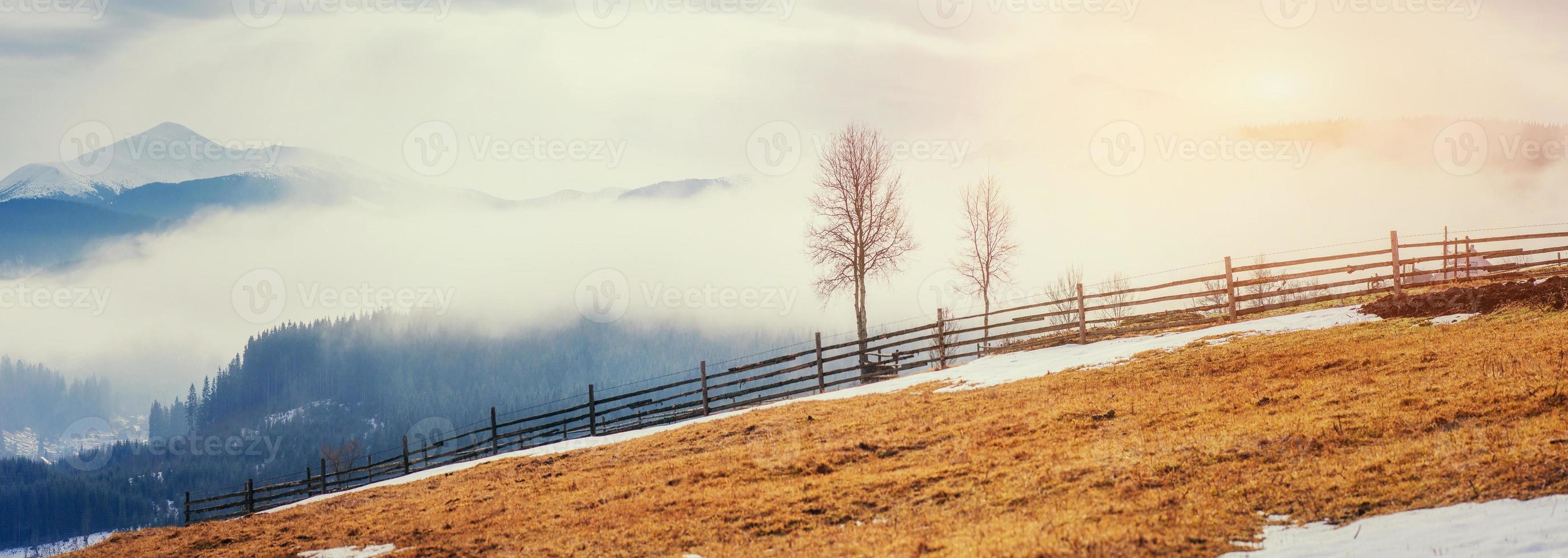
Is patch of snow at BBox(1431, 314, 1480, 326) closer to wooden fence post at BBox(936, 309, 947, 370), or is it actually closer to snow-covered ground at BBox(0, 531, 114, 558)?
wooden fence post at BBox(936, 309, 947, 370)

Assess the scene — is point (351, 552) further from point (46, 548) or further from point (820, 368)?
point (46, 548)

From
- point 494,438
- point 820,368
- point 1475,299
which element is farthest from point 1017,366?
point 494,438

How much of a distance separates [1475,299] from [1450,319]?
1413mm

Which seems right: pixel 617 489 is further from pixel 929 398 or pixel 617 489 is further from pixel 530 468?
pixel 929 398

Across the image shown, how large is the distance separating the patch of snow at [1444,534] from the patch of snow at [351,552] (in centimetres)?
1086

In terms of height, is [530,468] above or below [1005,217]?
below

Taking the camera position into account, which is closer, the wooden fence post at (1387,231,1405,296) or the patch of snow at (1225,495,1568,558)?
the patch of snow at (1225,495,1568,558)

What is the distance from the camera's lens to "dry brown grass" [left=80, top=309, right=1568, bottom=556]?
8852mm

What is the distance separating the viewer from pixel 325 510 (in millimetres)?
18953

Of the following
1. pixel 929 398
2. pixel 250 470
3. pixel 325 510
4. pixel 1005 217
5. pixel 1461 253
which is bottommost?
pixel 250 470

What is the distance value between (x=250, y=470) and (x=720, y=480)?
21419 cm

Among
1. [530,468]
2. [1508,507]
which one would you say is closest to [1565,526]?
[1508,507]

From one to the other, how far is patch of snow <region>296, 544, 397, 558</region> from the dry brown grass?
0.28 m

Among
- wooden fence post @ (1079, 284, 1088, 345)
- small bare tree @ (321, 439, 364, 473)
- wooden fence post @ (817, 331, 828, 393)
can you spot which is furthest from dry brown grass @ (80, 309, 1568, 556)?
small bare tree @ (321, 439, 364, 473)
